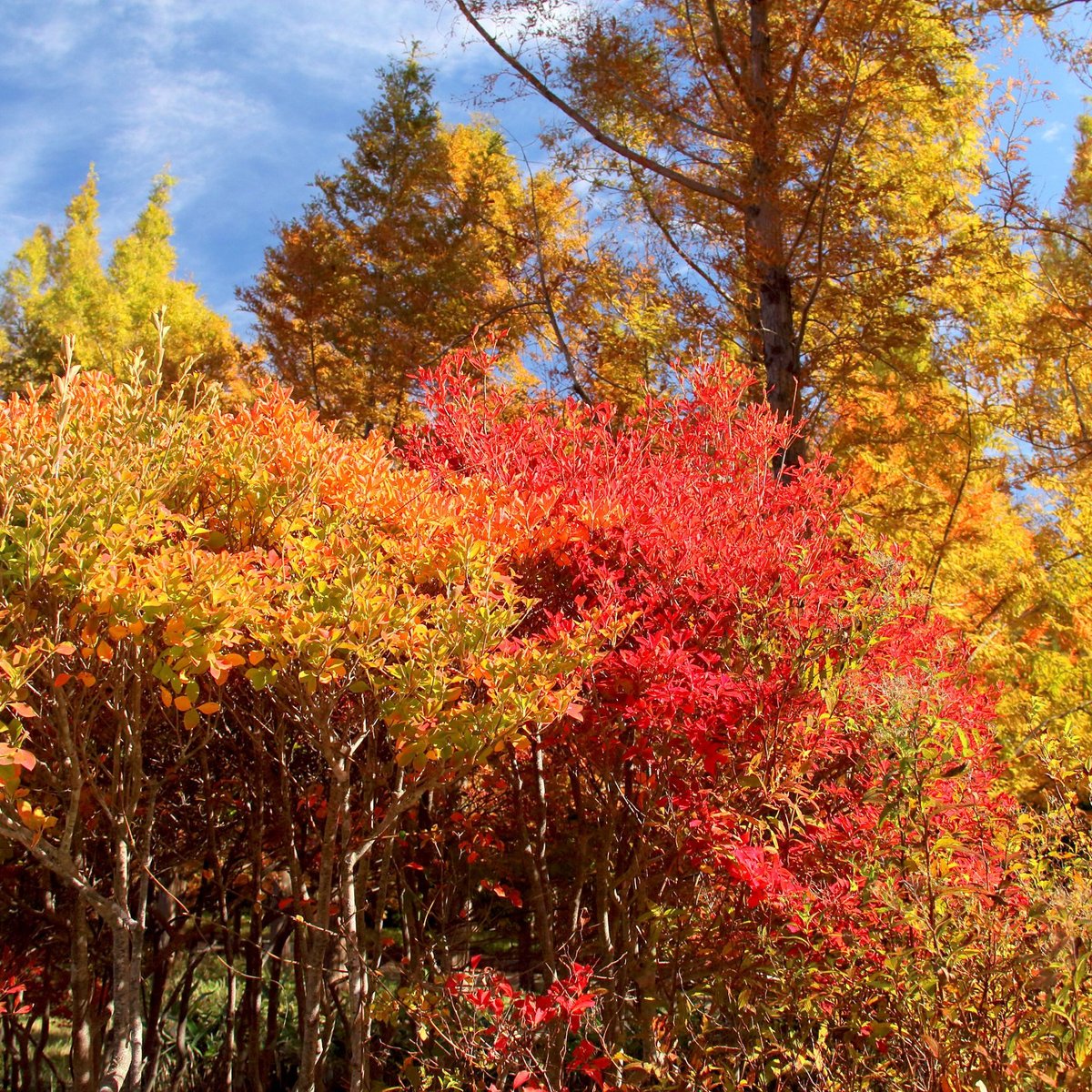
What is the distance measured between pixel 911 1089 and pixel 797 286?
7.02m

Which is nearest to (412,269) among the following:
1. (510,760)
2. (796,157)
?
(796,157)

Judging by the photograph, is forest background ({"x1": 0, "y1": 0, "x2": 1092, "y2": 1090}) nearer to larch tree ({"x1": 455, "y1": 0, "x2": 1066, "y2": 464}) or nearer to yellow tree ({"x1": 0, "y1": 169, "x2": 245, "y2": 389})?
larch tree ({"x1": 455, "y1": 0, "x2": 1066, "y2": 464})

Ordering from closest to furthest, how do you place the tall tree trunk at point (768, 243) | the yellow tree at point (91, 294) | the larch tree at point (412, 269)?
1. the tall tree trunk at point (768, 243)
2. the larch tree at point (412, 269)
3. the yellow tree at point (91, 294)

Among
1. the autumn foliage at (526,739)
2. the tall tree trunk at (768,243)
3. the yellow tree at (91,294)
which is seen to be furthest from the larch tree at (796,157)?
the yellow tree at (91,294)

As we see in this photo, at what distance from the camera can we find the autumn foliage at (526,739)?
235 cm

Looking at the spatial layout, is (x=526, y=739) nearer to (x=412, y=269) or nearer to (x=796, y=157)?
(x=796, y=157)

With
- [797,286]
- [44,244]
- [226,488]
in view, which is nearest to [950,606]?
[797,286]

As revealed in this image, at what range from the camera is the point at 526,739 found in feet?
9.20

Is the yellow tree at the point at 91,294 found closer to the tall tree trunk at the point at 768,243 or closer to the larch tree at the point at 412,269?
the larch tree at the point at 412,269

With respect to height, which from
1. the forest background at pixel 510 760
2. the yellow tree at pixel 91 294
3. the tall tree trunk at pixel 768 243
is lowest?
the forest background at pixel 510 760

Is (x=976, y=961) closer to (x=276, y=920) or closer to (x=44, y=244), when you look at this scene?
(x=276, y=920)

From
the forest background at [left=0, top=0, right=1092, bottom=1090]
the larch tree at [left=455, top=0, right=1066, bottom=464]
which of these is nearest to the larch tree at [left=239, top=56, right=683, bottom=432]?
the larch tree at [left=455, top=0, right=1066, bottom=464]

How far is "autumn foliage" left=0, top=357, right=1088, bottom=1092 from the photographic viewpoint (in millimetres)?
2346

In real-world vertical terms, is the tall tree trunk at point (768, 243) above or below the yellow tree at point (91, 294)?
below
